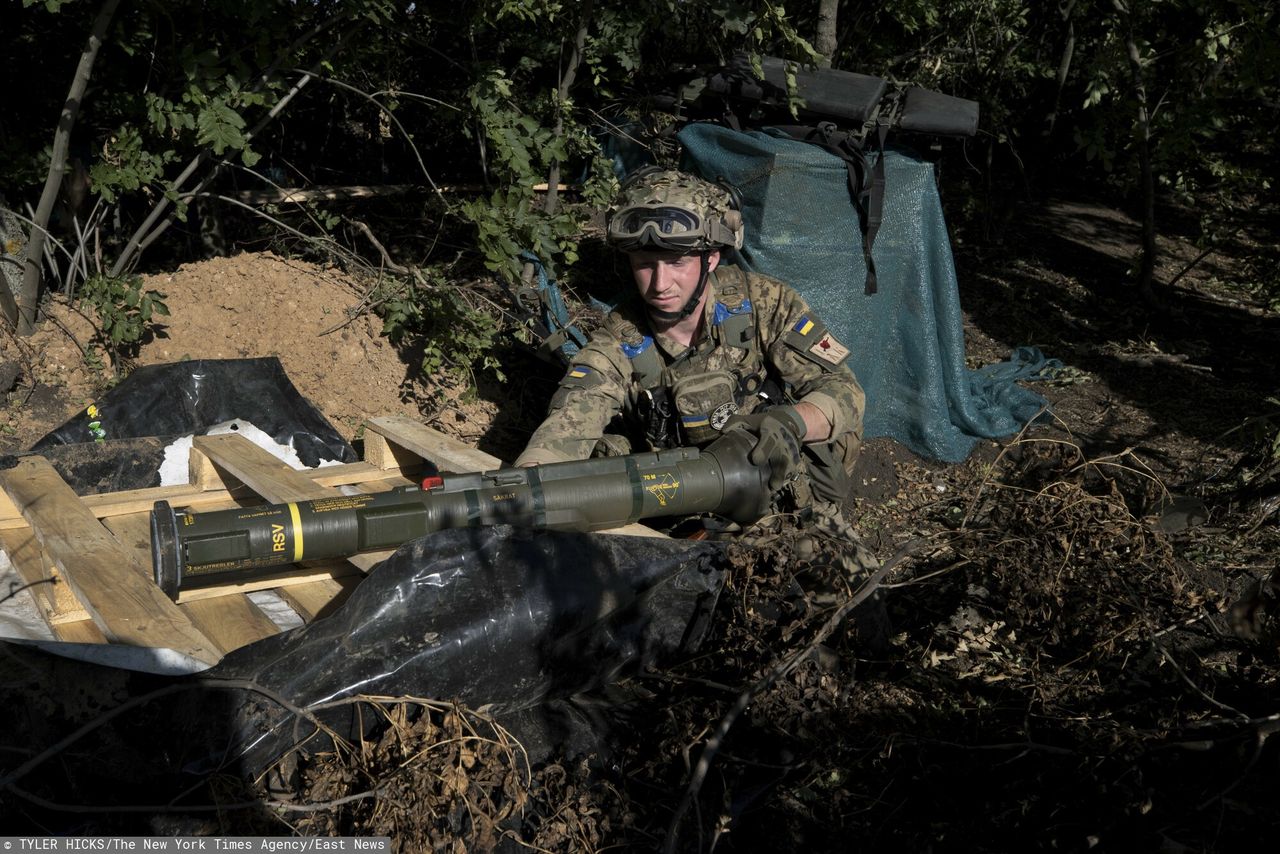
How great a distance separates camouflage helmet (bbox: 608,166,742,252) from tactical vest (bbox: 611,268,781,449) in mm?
260

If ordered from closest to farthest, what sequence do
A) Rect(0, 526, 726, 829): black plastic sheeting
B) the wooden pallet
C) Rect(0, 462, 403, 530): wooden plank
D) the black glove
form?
Rect(0, 526, 726, 829): black plastic sheeting
the wooden pallet
the black glove
Rect(0, 462, 403, 530): wooden plank

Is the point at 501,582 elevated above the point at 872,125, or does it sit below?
below

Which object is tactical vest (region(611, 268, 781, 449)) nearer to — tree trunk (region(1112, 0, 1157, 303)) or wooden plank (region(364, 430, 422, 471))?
wooden plank (region(364, 430, 422, 471))

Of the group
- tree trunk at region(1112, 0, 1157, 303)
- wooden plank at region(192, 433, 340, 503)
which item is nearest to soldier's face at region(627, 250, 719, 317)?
wooden plank at region(192, 433, 340, 503)

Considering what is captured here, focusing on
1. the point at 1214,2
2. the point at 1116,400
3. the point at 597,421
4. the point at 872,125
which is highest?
the point at 1214,2

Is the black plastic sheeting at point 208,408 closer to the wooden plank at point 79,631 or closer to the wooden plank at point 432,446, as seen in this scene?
the wooden plank at point 432,446

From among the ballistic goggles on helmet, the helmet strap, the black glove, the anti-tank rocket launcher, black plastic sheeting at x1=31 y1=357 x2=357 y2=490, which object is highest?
the ballistic goggles on helmet

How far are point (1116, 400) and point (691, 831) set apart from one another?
196 inches

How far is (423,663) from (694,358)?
1.90m

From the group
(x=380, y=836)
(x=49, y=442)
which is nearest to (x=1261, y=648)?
(x=380, y=836)

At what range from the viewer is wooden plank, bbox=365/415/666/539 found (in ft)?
11.8

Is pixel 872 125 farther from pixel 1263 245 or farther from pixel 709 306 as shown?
pixel 1263 245

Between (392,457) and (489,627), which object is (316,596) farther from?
(392,457)

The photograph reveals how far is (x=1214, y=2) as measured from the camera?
19.9ft
